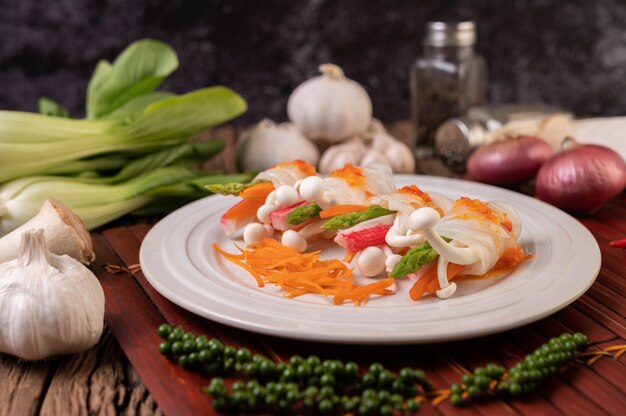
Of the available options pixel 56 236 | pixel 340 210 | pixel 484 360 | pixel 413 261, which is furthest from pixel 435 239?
pixel 56 236

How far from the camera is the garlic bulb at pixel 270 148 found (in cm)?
250

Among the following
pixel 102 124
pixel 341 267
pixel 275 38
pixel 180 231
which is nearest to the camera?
pixel 341 267

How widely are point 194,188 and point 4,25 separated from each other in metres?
1.80

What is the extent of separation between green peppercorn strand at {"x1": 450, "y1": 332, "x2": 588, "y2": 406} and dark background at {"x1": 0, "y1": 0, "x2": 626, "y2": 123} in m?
2.68

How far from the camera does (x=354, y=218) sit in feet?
5.23

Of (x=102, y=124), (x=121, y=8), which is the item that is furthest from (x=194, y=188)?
(x=121, y=8)

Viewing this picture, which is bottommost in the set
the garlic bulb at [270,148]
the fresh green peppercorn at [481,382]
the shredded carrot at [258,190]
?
the garlic bulb at [270,148]

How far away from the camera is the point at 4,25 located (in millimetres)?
3412

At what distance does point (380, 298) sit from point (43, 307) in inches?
23.9

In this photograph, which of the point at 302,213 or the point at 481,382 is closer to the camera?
the point at 481,382

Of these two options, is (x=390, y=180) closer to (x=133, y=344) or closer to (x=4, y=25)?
(x=133, y=344)

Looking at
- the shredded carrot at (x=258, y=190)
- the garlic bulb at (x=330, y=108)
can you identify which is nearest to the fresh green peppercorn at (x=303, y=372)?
the shredded carrot at (x=258, y=190)

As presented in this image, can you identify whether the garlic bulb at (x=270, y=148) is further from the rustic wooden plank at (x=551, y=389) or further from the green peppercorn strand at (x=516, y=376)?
the green peppercorn strand at (x=516, y=376)

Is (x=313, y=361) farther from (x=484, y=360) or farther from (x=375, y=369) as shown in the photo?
(x=484, y=360)
